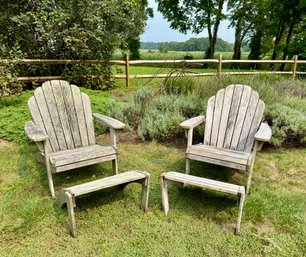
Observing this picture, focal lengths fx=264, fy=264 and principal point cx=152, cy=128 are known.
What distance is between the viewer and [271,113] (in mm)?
3713

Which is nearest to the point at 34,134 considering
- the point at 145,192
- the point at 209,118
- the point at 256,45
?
the point at 145,192

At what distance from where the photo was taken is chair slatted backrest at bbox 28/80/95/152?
281 cm

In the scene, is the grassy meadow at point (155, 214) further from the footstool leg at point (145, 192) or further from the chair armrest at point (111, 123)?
the chair armrest at point (111, 123)

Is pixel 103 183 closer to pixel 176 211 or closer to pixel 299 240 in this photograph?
pixel 176 211

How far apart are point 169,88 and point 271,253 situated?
3.43 m

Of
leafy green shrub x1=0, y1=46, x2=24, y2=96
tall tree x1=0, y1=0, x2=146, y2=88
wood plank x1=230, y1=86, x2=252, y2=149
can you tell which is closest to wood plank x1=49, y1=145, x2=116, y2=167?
wood plank x1=230, y1=86, x2=252, y2=149

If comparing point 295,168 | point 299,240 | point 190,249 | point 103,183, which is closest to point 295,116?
point 295,168

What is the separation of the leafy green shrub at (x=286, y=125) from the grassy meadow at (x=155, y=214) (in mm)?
290

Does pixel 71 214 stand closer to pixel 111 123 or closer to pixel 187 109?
pixel 111 123

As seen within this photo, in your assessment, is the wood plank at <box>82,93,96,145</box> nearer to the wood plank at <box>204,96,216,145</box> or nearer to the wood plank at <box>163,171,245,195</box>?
the wood plank at <box>163,171,245,195</box>

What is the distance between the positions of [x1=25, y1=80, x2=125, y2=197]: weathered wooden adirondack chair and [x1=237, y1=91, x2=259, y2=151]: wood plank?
133 cm

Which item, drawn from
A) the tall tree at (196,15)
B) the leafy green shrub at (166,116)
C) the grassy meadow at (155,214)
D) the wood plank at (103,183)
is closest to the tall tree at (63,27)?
the leafy green shrub at (166,116)

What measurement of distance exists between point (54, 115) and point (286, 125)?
9.75ft

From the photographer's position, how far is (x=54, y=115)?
2.89 m
